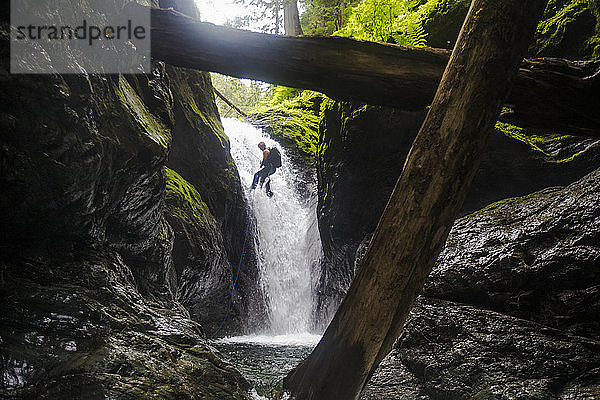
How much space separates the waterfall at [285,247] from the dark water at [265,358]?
75.2 inches

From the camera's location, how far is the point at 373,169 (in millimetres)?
6859

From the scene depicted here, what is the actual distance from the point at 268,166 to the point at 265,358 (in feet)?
20.0

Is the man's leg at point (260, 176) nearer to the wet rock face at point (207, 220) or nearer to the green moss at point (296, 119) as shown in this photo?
the wet rock face at point (207, 220)

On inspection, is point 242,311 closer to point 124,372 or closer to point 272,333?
point 272,333

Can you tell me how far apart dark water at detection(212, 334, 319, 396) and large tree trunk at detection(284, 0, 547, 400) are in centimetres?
182

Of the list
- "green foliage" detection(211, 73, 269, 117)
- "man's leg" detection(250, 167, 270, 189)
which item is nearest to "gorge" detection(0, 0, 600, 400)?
Answer: "man's leg" detection(250, 167, 270, 189)

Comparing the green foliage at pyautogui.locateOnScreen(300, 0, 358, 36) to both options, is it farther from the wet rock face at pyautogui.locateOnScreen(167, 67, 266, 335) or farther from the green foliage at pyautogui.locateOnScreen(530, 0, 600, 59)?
the green foliage at pyautogui.locateOnScreen(530, 0, 600, 59)

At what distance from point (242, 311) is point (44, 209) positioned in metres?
7.29

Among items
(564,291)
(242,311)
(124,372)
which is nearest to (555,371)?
(564,291)

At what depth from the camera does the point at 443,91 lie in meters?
2.21

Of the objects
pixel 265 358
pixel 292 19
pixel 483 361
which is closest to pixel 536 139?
pixel 483 361

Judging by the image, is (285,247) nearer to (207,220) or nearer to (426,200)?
(207,220)

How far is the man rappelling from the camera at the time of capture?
1070cm

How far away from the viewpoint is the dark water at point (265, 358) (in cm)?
424
